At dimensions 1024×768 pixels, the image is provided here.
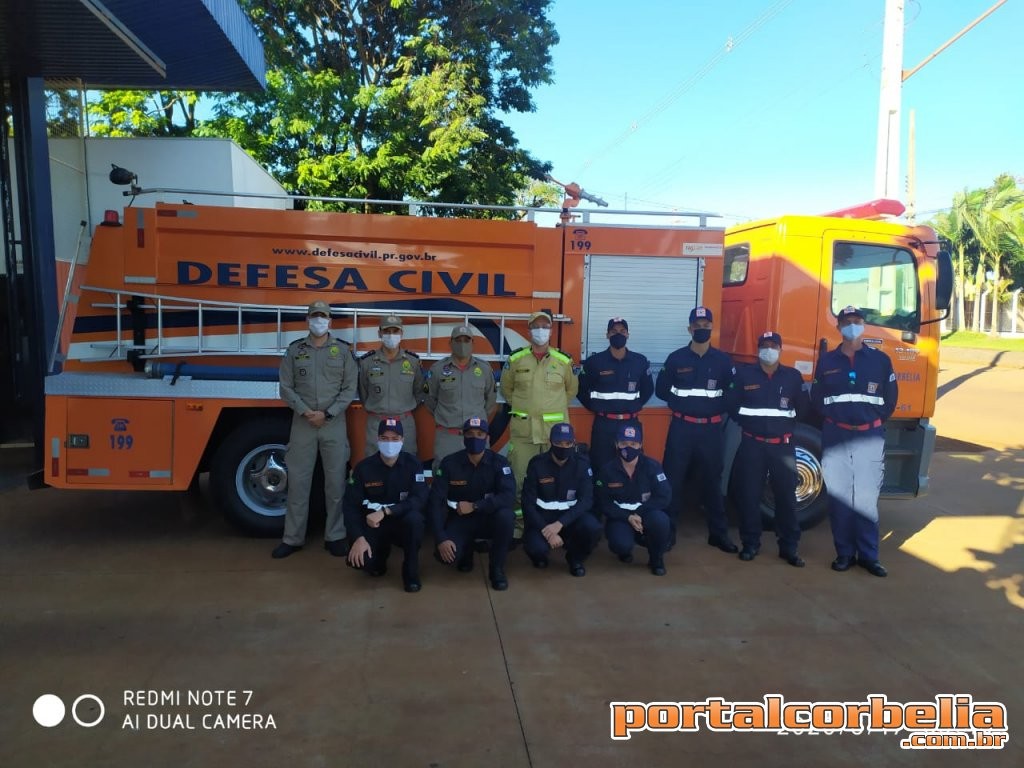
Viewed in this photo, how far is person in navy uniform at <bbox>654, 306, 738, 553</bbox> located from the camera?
5543 millimetres

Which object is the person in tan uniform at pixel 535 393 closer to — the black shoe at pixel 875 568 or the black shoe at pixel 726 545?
the black shoe at pixel 726 545

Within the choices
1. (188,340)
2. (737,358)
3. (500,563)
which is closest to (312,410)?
(188,340)

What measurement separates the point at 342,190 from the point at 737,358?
9.95m

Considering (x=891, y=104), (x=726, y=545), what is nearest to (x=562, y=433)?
(x=726, y=545)

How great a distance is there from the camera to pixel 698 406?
553 cm

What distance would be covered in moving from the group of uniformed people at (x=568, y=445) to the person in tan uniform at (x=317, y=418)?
11 millimetres

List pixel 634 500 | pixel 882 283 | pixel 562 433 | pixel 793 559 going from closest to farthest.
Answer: pixel 562 433
pixel 634 500
pixel 793 559
pixel 882 283

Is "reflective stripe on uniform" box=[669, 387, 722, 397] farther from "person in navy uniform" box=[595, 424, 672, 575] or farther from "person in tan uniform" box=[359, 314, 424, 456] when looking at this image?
"person in tan uniform" box=[359, 314, 424, 456]

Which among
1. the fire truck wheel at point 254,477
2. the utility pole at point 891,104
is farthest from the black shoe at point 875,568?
the utility pole at point 891,104

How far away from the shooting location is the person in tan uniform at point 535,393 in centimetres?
539

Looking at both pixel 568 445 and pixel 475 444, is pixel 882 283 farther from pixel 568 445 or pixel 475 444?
pixel 475 444

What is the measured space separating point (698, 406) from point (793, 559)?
1362mm

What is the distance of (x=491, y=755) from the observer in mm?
2965

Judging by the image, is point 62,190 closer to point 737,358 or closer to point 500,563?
point 500,563
